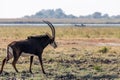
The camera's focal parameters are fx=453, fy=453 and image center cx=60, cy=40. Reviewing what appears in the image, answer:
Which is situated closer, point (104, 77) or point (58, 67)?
point (104, 77)

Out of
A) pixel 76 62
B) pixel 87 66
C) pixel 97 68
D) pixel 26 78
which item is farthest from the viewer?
pixel 76 62

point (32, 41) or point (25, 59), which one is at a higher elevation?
point (32, 41)

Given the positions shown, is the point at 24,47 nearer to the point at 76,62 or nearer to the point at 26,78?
the point at 26,78

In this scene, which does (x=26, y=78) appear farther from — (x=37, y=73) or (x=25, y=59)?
(x=25, y=59)

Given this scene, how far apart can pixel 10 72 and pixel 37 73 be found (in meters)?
1.02

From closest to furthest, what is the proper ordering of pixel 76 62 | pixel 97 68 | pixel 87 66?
1. pixel 97 68
2. pixel 87 66
3. pixel 76 62

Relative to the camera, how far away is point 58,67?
1877 cm

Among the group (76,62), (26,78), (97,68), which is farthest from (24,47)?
(76,62)

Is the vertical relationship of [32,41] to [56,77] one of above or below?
above

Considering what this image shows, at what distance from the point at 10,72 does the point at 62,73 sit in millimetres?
1953

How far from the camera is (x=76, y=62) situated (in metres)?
20.7

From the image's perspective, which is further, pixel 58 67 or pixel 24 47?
pixel 58 67

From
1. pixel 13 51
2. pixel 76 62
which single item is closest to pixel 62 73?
pixel 13 51

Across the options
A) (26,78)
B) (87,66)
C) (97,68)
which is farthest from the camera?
(87,66)
